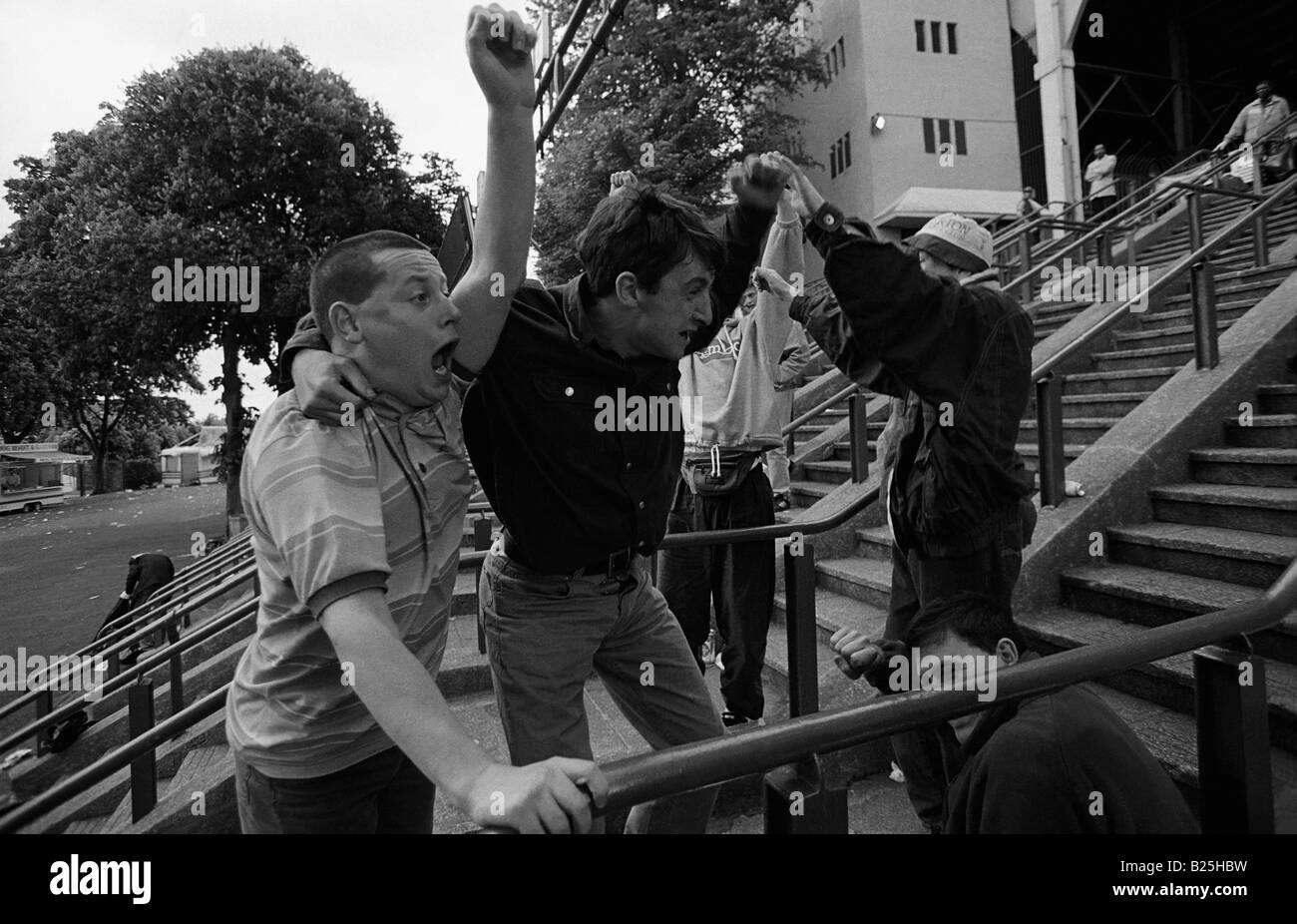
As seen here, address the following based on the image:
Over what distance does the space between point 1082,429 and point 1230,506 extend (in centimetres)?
162

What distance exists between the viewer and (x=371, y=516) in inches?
47.3

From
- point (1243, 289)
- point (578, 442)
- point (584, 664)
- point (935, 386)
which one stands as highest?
point (1243, 289)

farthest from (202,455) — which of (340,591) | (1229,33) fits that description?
(340,591)

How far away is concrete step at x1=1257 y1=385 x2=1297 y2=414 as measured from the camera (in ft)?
14.3

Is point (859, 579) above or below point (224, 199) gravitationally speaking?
below

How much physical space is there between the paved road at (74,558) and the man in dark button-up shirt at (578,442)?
7050 millimetres

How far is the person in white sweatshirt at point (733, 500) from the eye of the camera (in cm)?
342

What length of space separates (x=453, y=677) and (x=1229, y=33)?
25919 mm

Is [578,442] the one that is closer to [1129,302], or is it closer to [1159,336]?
[1129,302]

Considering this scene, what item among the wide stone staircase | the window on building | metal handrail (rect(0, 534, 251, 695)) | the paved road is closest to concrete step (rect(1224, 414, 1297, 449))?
the wide stone staircase

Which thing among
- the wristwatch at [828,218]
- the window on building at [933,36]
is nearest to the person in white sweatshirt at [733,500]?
the wristwatch at [828,218]

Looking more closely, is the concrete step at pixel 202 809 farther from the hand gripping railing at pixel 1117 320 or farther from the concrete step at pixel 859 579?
the hand gripping railing at pixel 1117 320

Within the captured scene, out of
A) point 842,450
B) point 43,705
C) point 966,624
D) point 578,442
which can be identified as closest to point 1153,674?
point 966,624
